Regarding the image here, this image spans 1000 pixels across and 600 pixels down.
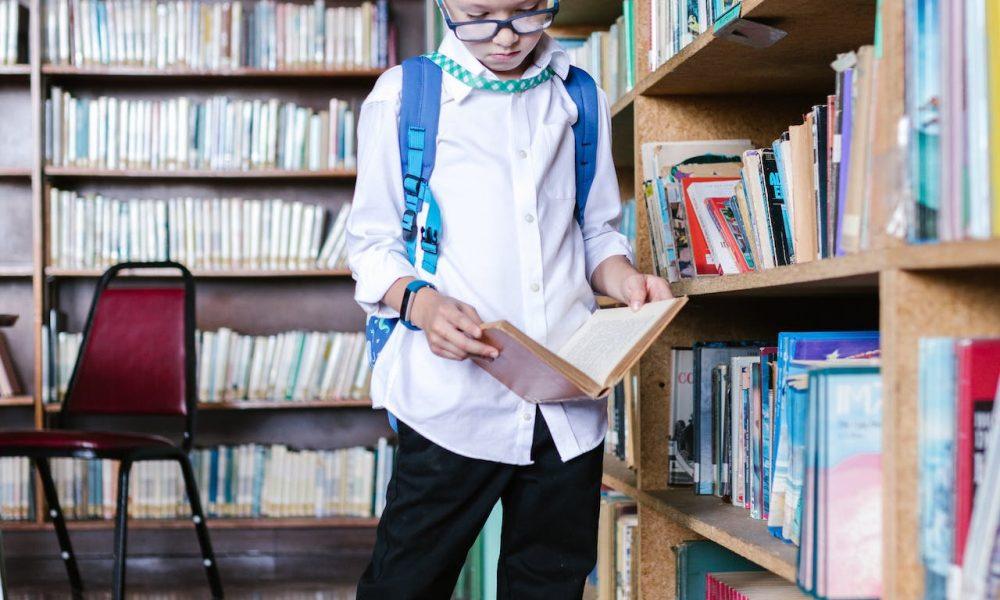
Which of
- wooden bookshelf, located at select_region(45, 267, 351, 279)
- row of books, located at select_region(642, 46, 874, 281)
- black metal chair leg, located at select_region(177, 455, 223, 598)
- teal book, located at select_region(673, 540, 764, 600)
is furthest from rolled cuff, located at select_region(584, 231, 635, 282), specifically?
wooden bookshelf, located at select_region(45, 267, 351, 279)

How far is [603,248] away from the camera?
1.48 m

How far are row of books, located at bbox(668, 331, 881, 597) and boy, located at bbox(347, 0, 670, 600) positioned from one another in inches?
8.8

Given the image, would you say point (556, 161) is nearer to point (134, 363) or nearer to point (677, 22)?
point (677, 22)

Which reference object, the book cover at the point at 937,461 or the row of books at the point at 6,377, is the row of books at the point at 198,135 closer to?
the row of books at the point at 6,377

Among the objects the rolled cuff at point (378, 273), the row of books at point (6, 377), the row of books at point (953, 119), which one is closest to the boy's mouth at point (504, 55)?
the rolled cuff at point (378, 273)

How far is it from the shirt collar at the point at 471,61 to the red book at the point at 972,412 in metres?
0.70

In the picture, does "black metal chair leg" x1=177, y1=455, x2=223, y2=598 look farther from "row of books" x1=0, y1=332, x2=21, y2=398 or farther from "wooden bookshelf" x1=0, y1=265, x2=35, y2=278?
"wooden bookshelf" x1=0, y1=265, x2=35, y2=278

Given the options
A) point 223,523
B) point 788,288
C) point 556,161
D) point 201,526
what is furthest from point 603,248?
point 223,523

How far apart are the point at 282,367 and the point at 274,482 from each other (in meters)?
0.39

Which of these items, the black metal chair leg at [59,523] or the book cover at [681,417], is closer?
the book cover at [681,417]

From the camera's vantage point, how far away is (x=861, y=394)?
107 centimetres

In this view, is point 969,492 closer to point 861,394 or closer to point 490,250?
point 861,394

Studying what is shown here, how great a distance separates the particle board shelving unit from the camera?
3.07 ft

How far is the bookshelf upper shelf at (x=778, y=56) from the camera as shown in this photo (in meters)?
1.33
